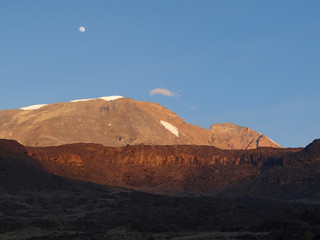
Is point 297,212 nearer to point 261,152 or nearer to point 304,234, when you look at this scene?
point 304,234

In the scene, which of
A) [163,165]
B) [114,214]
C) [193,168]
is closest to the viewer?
[114,214]

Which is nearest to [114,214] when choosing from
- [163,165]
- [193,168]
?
[193,168]

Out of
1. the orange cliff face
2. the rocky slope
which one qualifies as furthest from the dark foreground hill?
the rocky slope

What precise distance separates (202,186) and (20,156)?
1912 inches

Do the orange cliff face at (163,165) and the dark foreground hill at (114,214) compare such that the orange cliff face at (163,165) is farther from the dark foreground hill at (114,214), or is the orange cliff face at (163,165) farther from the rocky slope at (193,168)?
the dark foreground hill at (114,214)

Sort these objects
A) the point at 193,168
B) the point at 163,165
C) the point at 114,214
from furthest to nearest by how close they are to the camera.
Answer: the point at 163,165
the point at 193,168
the point at 114,214

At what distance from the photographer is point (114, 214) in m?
80.9

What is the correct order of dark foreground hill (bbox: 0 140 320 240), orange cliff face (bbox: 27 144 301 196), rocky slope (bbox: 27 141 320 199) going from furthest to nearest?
orange cliff face (bbox: 27 144 301 196) < rocky slope (bbox: 27 141 320 199) < dark foreground hill (bbox: 0 140 320 240)

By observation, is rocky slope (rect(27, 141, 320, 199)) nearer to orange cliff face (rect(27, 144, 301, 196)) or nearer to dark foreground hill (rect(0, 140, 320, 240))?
orange cliff face (rect(27, 144, 301, 196))

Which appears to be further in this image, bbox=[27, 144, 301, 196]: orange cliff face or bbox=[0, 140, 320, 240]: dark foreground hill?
bbox=[27, 144, 301, 196]: orange cliff face

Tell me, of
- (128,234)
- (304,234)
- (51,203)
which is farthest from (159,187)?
(304,234)

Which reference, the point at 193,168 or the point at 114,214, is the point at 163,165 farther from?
the point at 114,214

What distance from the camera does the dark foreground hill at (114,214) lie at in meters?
58.5

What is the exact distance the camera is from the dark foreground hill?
58.5 m
